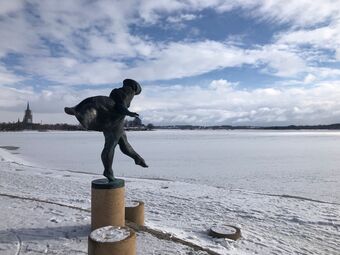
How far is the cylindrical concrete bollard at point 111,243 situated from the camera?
14.3 feet

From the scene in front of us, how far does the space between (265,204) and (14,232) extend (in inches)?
259

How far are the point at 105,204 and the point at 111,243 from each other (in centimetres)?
129

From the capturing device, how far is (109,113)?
593cm

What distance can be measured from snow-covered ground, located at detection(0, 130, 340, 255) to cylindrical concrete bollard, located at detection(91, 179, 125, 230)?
15.8 inches

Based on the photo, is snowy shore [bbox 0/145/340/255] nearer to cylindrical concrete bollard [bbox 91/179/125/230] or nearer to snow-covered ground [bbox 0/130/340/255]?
snow-covered ground [bbox 0/130/340/255]

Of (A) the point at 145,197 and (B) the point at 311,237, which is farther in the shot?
(A) the point at 145,197

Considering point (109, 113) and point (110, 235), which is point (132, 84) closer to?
point (109, 113)

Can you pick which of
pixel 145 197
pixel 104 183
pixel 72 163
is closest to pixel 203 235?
pixel 104 183

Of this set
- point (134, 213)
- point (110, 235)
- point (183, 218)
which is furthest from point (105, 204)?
point (183, 218)

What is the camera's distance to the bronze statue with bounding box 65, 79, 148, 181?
5562 millimetres

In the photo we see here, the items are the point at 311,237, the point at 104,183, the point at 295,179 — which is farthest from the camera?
the point at 295,179

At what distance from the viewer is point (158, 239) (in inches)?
227

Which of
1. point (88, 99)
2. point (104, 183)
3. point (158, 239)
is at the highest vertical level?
point (88, 99)

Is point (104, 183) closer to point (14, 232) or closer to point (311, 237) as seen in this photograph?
point (14, 232)
